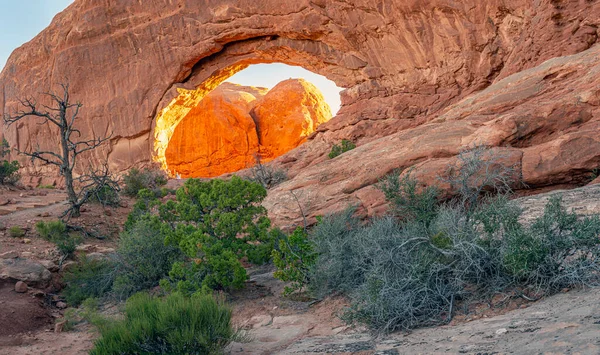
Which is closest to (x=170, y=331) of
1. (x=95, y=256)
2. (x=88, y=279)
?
(x=88, y=279)

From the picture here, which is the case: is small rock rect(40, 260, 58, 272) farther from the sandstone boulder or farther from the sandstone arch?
the sandstone arch

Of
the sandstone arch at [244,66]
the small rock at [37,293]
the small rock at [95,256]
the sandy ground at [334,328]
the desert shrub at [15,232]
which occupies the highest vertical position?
the sandstone arch at [244,66]

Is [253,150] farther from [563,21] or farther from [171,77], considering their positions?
[563,21]

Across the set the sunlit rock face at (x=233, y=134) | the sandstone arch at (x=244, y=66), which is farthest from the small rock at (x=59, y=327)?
the sunlit rock face at (x=233, y=134)

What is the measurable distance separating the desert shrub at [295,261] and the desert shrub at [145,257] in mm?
2156

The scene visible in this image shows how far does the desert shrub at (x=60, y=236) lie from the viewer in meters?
9.06

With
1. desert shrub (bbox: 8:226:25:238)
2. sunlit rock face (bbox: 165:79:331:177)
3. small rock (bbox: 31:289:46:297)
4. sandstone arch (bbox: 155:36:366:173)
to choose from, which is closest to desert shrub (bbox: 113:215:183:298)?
small rock (bbox: 31:289:46:297)

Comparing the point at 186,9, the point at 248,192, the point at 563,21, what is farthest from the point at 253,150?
the point at 248,192

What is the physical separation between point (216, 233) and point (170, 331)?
3051 millimetres

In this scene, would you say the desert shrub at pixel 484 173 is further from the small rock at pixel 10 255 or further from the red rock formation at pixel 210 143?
the red rock formation at pixel 210 143

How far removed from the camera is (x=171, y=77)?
22672mm

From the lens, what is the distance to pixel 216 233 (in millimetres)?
7215

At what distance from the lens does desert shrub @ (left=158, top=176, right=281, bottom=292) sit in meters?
6.71

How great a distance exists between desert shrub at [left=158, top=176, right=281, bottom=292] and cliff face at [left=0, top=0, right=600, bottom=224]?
1.42 metres
